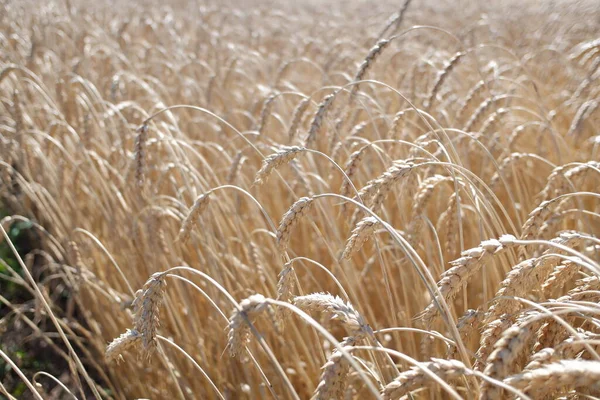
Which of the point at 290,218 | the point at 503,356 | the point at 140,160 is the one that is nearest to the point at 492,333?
the point at 503,356

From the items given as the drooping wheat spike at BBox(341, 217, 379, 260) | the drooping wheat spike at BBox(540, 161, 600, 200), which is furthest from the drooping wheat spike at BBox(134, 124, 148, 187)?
the drooping wheat spike at BBox(540, 161, 600, 200)

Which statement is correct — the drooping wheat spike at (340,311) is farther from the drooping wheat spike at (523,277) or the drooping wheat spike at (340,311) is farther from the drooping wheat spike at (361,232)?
the drooping wheat spike at (523,277)

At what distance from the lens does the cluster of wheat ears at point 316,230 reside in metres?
0.94

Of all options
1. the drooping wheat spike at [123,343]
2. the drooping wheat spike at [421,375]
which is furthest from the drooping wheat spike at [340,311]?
the drooping wheat spike at [123,343]

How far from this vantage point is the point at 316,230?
133cm

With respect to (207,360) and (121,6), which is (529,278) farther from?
(121,6)

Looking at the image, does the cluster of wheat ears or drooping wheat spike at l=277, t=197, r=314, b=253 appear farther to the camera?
drooping wheat spike at l=277, t=197, r=314, b=253

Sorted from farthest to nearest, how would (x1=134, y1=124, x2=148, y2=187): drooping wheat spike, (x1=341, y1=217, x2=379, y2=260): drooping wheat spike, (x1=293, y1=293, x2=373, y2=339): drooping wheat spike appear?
(x1=134, y1=124, x2=148, y2=187): drooping wheat spike → (x1=341, y1=217, x2=379, y2=260): drooping wheat spike → (x1=293, y1=293, x2=373, y2=339): drooping wheat spike

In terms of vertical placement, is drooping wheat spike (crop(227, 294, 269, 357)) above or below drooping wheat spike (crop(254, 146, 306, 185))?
below

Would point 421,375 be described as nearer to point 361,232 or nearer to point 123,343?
point 361,232

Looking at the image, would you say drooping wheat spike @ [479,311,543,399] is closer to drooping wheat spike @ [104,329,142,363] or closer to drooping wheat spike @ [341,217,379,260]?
drooping wheat spike @ [341,217,379,260]

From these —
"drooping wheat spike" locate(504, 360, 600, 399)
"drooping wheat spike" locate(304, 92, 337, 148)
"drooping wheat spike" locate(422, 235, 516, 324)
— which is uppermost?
"drooping wheat spike" locate(304, 92, 337, 148)

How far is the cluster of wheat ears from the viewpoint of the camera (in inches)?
36.9

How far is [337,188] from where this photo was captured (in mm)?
2484
